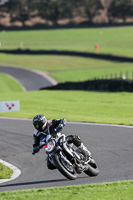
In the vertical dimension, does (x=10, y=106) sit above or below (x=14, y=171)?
above

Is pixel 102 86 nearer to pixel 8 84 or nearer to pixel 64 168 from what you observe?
pixel 8 84

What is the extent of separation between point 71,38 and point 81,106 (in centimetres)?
7712

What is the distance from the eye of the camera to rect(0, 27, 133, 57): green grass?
93938 mm

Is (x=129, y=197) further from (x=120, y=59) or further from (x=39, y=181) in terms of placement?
(x=120, y=59)

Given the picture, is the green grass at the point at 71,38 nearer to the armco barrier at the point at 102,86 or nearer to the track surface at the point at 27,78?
the track surface at the point at 27,78

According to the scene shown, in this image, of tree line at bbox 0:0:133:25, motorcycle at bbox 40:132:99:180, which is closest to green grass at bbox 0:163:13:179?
motorcycle at bbox 40:132:99:180

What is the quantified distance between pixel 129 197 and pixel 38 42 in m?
91.6

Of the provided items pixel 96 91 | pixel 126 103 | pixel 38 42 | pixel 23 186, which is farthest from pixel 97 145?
pixel 38 42

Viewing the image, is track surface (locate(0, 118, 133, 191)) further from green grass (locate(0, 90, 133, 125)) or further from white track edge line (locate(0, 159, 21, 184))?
green grass (locate(0, 90, 133, 125))

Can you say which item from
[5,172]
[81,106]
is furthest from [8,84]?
[5,172]

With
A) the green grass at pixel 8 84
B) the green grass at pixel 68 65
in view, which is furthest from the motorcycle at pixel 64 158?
the green grass at pixel 68 65

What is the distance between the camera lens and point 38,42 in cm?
9800

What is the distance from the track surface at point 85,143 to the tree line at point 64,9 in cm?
10328

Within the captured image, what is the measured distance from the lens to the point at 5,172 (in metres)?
11.4
